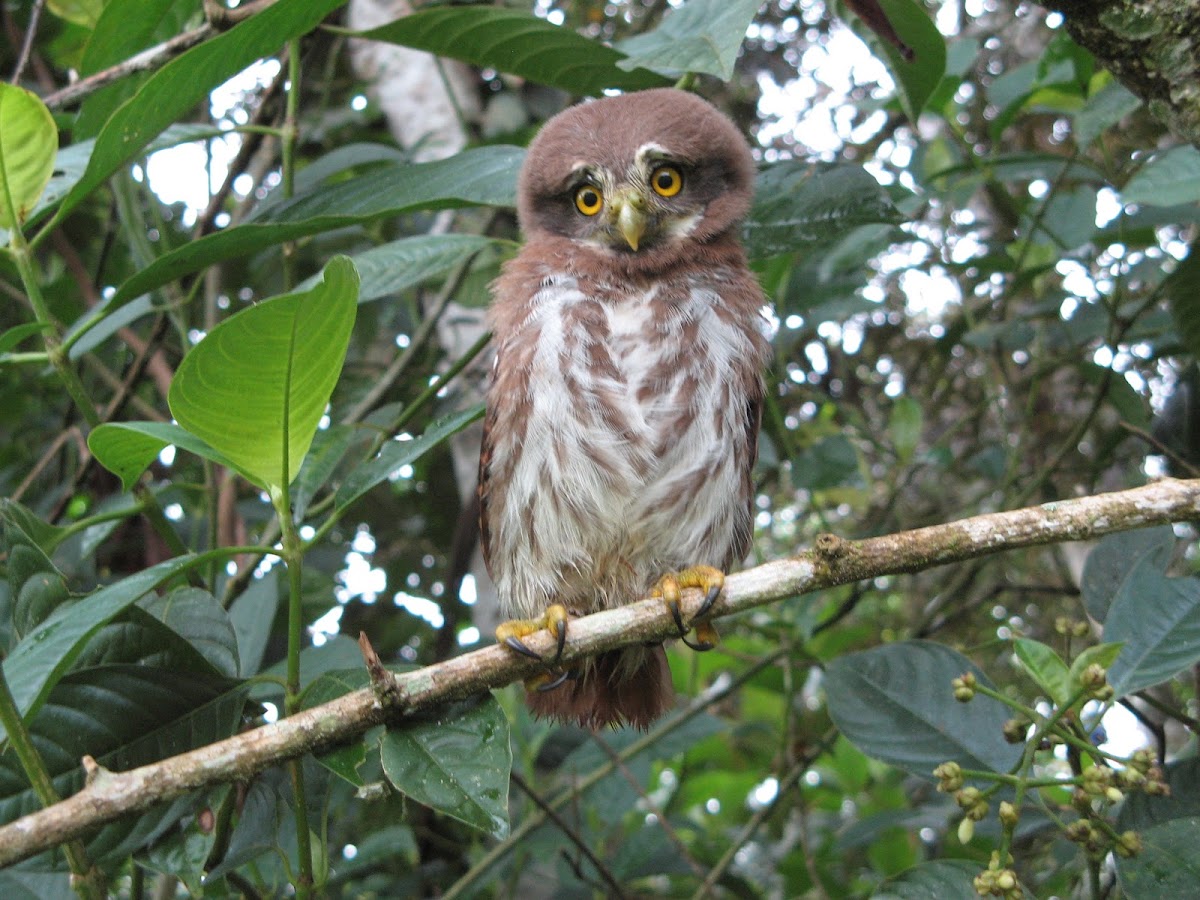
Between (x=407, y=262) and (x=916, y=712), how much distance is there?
142 cm

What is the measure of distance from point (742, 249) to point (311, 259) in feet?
7.07

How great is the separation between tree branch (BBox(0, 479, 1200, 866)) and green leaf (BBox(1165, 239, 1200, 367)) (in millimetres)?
907

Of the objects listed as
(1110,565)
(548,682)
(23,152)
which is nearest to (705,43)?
(23,152)

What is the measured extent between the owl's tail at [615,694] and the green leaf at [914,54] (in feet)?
4.54

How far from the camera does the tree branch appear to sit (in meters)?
1.51

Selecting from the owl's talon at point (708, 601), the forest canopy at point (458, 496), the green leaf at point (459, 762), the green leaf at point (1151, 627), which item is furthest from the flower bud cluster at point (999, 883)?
the green leaf at point (459, 762)

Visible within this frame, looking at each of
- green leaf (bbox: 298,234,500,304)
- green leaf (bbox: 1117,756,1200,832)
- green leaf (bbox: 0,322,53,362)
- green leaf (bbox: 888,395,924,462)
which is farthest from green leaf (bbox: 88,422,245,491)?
green leaf (bbox: 888,395,924,462)

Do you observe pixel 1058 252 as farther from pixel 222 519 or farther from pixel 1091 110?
pixel 222 519

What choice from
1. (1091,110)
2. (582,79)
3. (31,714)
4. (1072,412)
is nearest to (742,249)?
(582,79)

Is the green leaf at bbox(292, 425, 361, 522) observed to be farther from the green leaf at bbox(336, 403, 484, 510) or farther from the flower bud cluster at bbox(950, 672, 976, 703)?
the flower bud cluster at bbox(950, 672, 976, 703)

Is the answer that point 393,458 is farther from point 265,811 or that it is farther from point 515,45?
point 515,45

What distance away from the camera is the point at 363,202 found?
2189 mm

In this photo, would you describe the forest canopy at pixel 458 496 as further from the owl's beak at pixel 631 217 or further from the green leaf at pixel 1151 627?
the owl's beak at pixel 631 217

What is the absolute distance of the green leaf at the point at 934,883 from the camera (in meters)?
1.75
